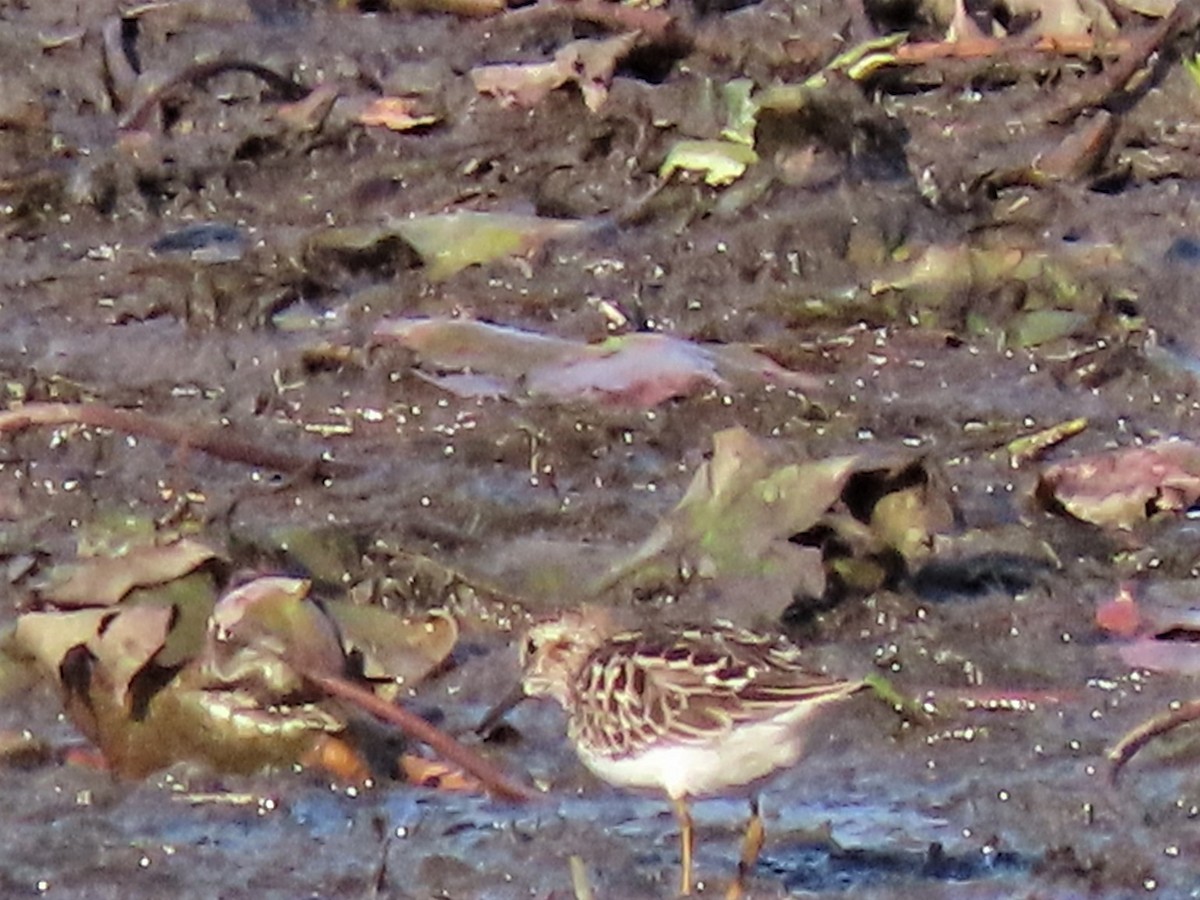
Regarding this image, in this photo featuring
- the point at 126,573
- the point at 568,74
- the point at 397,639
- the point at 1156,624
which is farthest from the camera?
the point at 568,74

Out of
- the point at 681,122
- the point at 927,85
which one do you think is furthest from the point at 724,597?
the point at 927,85

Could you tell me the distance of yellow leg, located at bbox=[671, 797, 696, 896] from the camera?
15.2 feet

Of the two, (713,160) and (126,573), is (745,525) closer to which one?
(126,573)

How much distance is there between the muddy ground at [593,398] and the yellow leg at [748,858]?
0.03 meters

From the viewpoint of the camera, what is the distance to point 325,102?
884 centimetres

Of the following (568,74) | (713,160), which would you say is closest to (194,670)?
(713,160)

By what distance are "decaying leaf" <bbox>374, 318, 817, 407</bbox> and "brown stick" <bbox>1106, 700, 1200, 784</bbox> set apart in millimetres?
1872

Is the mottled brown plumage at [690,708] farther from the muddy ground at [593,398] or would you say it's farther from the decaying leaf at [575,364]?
the decaying leaf at [575,364]

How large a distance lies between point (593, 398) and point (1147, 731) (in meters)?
1.99

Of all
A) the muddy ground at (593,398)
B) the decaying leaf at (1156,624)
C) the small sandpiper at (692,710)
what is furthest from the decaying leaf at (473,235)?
the small sandpiper at (692,710)

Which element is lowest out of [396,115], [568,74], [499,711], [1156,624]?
[396,115]

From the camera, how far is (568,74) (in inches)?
344

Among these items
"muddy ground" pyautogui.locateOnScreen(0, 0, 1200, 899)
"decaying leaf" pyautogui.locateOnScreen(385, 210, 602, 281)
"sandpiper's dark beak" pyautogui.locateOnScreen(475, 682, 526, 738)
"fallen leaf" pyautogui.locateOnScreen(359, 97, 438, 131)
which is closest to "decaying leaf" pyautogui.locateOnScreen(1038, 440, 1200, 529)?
"muddy ground" pyautogui.locateOnScreen(0, 0, 1200, 899)

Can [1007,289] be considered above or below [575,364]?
below
